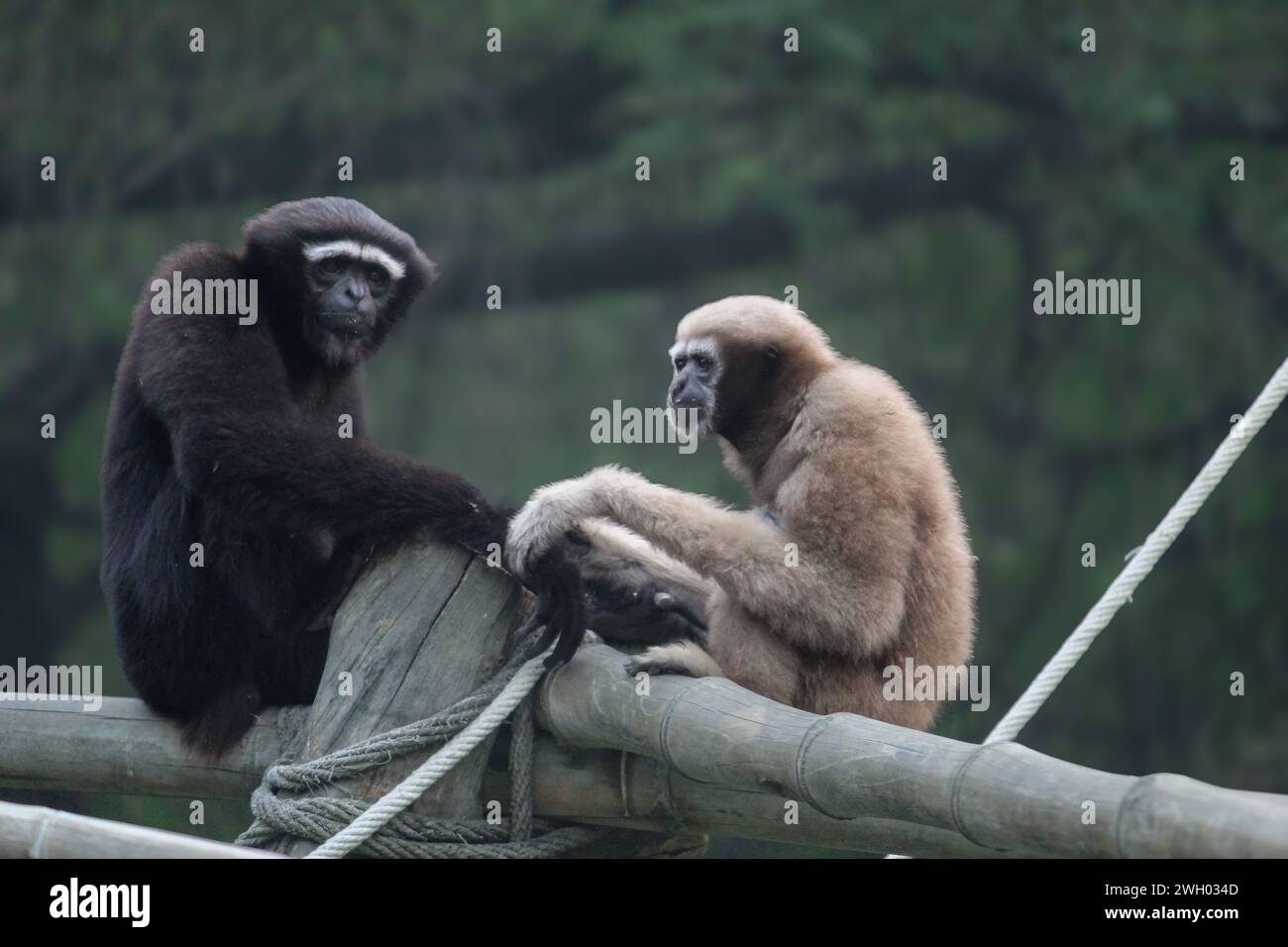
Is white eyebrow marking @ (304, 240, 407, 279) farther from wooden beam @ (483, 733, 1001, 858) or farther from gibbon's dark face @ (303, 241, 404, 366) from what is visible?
wooden beam @ (483, 733, 1001, 858)

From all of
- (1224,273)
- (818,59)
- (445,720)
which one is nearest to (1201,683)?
(1224,273)

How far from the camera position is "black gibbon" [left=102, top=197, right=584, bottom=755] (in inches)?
167

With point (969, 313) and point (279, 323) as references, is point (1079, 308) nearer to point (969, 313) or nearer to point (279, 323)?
point (969, 313)

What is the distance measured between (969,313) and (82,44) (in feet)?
26.4

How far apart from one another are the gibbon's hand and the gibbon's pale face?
1.71 feet

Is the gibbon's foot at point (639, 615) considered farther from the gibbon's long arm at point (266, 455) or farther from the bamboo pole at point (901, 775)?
the gibbon's long arm at point (266, 455)

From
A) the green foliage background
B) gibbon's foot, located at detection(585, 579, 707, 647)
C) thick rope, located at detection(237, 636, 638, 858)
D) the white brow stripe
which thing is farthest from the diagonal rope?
the green foliage background

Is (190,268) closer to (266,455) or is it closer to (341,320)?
(341,320)

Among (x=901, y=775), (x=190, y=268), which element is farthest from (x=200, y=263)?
(x=901, y=775)

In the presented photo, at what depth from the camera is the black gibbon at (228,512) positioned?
4250mm

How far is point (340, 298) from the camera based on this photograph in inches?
201

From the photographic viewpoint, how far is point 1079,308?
38.1 feet

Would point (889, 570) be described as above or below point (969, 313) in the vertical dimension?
below

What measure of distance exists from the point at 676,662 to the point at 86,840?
1.47 m
